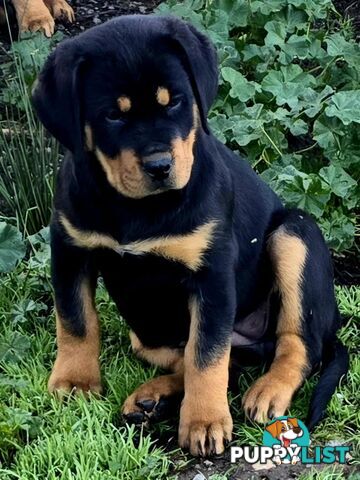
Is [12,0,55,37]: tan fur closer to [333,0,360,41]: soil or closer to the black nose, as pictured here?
[333,0,360,41]: soil

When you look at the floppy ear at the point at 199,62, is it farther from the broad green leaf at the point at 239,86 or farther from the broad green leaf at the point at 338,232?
the broad green leaf at the point at 239,86

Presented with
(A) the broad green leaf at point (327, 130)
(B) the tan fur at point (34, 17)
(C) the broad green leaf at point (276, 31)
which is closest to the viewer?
(A) the broad green leaf at point (327, 130)

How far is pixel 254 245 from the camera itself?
3.97 metres

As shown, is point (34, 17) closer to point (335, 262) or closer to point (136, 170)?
point (335, 262)

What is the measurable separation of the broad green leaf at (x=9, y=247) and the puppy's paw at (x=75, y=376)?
2.23 ft

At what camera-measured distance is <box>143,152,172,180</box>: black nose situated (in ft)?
10.5

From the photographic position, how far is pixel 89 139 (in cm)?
338

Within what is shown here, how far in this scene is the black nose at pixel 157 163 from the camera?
10.5 feet

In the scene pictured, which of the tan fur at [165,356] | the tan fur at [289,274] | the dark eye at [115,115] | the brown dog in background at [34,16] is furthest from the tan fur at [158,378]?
the brown dog in background at [34,16]

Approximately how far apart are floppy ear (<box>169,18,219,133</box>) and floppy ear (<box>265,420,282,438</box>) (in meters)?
1.16

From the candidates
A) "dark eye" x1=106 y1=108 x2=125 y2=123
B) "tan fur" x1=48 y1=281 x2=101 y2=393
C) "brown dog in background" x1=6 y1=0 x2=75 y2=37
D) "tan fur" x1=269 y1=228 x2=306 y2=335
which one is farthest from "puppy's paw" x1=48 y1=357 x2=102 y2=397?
"brown dog in background" x1=6 y1=0 x2=75 y2=37

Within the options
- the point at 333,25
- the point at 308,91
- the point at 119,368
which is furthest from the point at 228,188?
the point at 333,25

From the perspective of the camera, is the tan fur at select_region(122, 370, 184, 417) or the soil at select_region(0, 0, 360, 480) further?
the tan fur at select_region(122, 370, 184, 417)

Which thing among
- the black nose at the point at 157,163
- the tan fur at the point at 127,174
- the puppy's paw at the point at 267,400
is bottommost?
the puppy's paw at the point at 267,400
